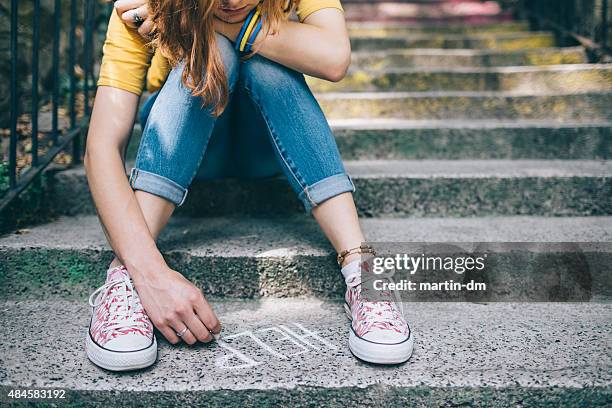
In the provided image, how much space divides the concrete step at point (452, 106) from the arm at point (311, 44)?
1150 millimetres

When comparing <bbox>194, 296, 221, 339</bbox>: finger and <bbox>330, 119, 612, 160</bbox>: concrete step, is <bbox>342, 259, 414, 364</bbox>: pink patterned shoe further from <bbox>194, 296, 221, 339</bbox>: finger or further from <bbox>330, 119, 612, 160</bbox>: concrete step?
<bbox>330, 119, 612, 160</bbox>: concrete step

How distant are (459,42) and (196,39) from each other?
104 inches

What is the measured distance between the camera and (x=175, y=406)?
122cm

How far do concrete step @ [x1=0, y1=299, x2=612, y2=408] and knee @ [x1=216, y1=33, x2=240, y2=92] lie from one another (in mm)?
657

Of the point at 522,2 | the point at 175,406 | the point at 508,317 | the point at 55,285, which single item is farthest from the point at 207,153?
the point at 522,2

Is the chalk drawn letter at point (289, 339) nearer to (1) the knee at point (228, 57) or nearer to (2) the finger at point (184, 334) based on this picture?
(2) the finger at point (184, 334)

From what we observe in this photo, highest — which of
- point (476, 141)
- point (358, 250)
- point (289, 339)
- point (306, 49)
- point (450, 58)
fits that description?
point (306, 49)

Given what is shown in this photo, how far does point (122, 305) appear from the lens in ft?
4.37

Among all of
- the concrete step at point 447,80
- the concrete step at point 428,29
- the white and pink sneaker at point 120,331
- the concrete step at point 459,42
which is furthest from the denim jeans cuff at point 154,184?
the concrete step at point 428,29

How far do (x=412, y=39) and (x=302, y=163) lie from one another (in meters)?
2.39

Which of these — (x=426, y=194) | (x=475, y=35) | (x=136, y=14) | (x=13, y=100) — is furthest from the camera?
(x=475, y=35)

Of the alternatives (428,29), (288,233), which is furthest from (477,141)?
(428,29)

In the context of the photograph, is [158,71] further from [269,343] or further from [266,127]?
[269,343]

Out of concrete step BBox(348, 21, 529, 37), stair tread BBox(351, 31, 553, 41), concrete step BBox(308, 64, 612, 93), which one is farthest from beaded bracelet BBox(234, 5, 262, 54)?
→ concrete step BBox(348, 21, 529, 37)
